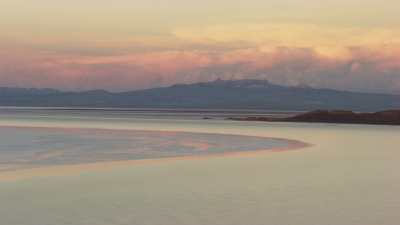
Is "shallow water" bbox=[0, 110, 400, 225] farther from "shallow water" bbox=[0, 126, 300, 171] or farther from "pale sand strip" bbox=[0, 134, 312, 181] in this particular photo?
"shallow water" bbox=[0, 126, 300, 171]

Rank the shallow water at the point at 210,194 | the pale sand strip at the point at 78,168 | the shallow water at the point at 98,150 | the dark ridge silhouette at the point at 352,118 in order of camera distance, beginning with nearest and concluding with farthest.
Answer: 1. the shallow water at the point at 210,194
2. the pale sand strip at the point at 78,168
3. the shallow water at the point at 98,150
4. the dark ridge silhouette at the point at 352,118

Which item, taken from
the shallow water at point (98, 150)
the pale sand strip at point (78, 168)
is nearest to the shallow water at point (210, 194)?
A: the pale sand strip at point (78, 168)

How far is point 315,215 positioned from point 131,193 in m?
5.07

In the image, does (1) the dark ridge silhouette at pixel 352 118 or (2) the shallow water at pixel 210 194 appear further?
(1) the dark ridge silhouette at pixel 352 118

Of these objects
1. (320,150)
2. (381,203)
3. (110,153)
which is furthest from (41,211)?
(320,150)

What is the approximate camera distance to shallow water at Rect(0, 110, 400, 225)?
12938mm

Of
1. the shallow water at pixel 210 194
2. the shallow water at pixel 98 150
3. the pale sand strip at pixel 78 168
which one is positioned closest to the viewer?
the shallow water at pixel 210 194

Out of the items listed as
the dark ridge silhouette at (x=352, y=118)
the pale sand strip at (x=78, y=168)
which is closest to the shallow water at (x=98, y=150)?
the pale sand strip at (x=78, y=168)

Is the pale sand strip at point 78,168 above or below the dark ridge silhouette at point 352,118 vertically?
below

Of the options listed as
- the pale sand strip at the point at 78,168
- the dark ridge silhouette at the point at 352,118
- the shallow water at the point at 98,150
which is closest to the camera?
the pale sand strip at the point at 78,168

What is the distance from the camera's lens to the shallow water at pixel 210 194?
12938 millimetres

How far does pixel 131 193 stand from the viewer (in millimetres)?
16391

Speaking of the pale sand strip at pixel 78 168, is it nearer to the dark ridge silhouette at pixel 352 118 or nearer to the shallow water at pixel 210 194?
the shallow water at pixel 210 194

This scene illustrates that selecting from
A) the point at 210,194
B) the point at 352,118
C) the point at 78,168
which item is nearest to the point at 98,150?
the point at 78,168
